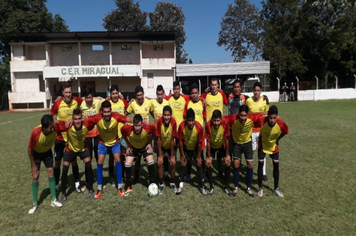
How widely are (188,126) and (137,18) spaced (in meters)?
48.0

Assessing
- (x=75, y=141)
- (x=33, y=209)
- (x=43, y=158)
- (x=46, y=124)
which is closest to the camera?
(x=46, y=124)

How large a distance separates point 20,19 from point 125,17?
1949cm

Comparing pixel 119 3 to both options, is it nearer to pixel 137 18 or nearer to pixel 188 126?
pixel 137 18

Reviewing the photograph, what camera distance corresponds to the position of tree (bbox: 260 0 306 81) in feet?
108

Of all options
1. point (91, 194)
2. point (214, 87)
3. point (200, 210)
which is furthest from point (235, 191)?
point (91, 194)

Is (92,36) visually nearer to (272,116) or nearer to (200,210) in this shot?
(272,116)

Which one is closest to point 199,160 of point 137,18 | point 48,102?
point 48,102

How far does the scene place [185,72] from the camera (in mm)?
29094

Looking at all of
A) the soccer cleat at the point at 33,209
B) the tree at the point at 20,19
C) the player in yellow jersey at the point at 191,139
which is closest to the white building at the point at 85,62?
the tree at the point at 20,19

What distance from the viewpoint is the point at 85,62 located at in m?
30.2

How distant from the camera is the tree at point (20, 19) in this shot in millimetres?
31688

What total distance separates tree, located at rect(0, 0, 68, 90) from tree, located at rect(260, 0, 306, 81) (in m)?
31.4

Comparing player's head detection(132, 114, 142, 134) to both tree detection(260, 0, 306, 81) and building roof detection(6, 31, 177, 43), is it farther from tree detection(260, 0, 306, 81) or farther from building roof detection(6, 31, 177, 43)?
tree detection(260, 0, 306, 81)

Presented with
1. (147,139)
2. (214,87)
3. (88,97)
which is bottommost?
(147,139)
